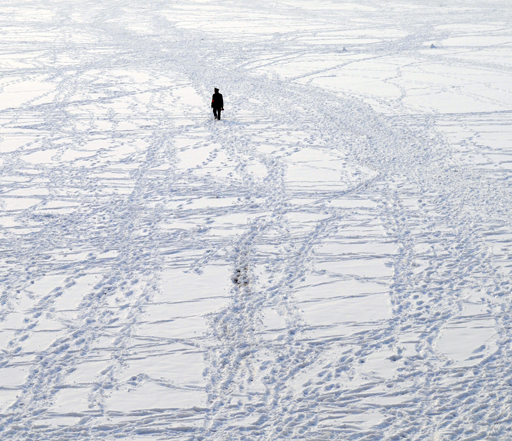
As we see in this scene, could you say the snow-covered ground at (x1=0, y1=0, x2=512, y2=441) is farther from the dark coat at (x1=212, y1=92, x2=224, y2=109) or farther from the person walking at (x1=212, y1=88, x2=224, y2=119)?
the dark coat at (x1=212, y1=92, x2=224, y2=109)

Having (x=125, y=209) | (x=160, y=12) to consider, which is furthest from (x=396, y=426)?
(x=160, y=12)

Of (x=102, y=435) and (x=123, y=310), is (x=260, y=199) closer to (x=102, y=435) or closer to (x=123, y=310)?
(x=123, y=310)

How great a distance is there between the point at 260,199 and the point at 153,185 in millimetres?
2168

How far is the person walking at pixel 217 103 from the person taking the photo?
15445mm

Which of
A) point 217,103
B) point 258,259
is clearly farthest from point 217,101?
point 258,259

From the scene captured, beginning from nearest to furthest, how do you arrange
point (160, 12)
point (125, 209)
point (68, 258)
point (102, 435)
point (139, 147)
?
point (102, 435)
point (68, 258)
point (125, 209)
point (139, 147)
point (160, 12)

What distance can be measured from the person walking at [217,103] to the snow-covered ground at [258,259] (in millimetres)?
259

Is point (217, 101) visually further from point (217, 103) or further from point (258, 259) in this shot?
point (258, 259)

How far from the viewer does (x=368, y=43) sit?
2677cm

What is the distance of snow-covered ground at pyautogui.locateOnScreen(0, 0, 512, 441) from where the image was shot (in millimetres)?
5996

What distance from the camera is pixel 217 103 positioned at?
15531mm

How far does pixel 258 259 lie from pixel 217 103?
770 centimetres

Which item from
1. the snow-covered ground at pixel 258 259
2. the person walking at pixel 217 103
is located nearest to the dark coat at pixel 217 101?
the person walking at pixel 217 103

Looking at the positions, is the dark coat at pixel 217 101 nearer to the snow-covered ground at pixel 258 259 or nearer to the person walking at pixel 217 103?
the person walking at pixel 217 103
